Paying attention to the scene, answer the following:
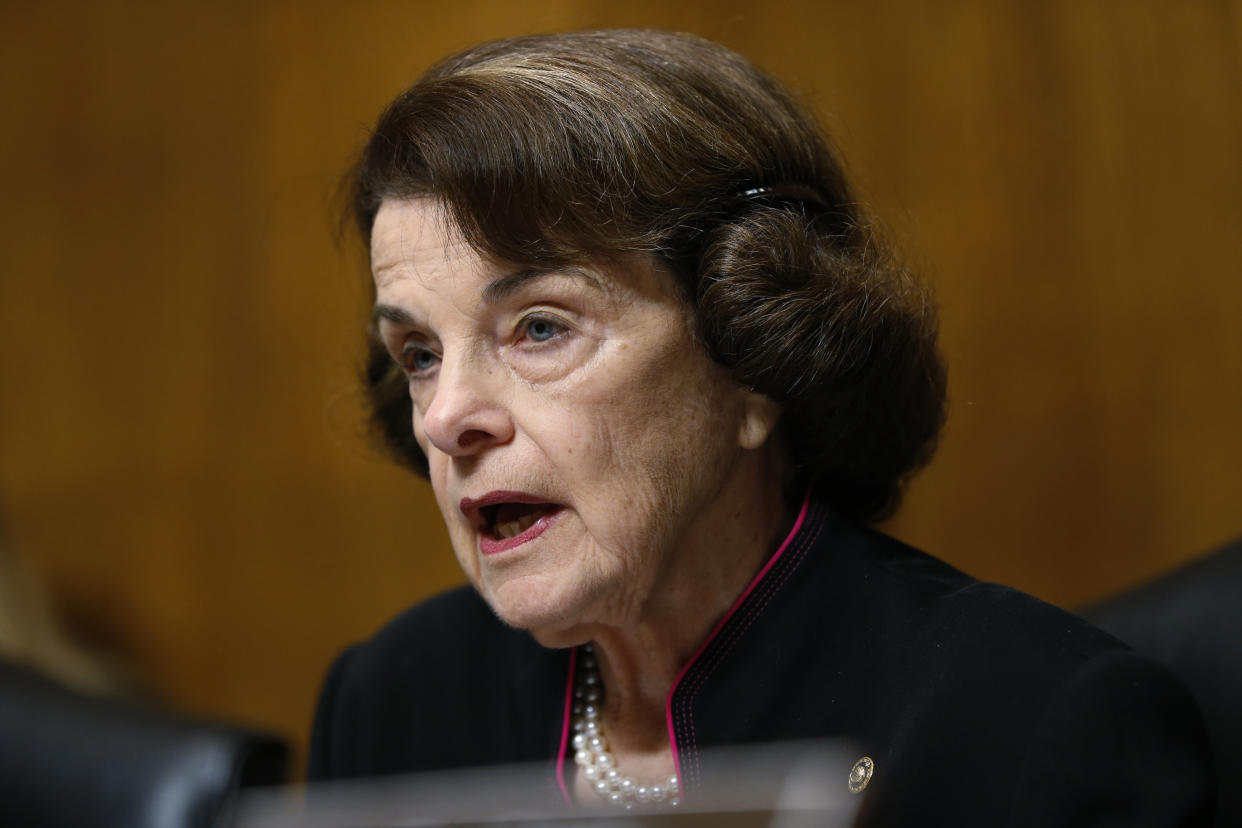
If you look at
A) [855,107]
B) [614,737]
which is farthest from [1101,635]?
[855,107]

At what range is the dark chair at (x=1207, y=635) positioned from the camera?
1377 millimetres

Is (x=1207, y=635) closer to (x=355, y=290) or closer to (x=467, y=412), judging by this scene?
(x=467, y=412)

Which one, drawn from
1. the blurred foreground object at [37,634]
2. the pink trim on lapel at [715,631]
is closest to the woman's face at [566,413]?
the pink trim on lapel at [715,631]

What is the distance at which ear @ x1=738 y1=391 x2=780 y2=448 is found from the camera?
4.58ft

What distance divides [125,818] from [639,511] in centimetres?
70

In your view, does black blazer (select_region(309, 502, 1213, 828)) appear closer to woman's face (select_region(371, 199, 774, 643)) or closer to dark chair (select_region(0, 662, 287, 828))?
woman's face (select_region(371, 199, 774, 643))

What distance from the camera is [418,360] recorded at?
1.46 metres

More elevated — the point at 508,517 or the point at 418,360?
the point at 418,360

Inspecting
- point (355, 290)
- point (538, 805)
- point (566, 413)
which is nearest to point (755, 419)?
point (566, 413)

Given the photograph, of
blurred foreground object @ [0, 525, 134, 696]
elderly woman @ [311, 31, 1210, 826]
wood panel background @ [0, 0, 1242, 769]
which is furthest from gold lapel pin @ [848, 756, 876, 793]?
blurred foreground object @ [0, 525, 134, 696]

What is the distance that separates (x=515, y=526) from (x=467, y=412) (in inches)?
6.1

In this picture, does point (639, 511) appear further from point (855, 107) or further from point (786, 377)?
point (855, 107)

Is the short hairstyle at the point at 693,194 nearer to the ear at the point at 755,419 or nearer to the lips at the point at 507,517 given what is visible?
the ear at the point at 755,419

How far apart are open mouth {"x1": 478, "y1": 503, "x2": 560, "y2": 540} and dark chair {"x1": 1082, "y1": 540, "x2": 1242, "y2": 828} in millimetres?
694
